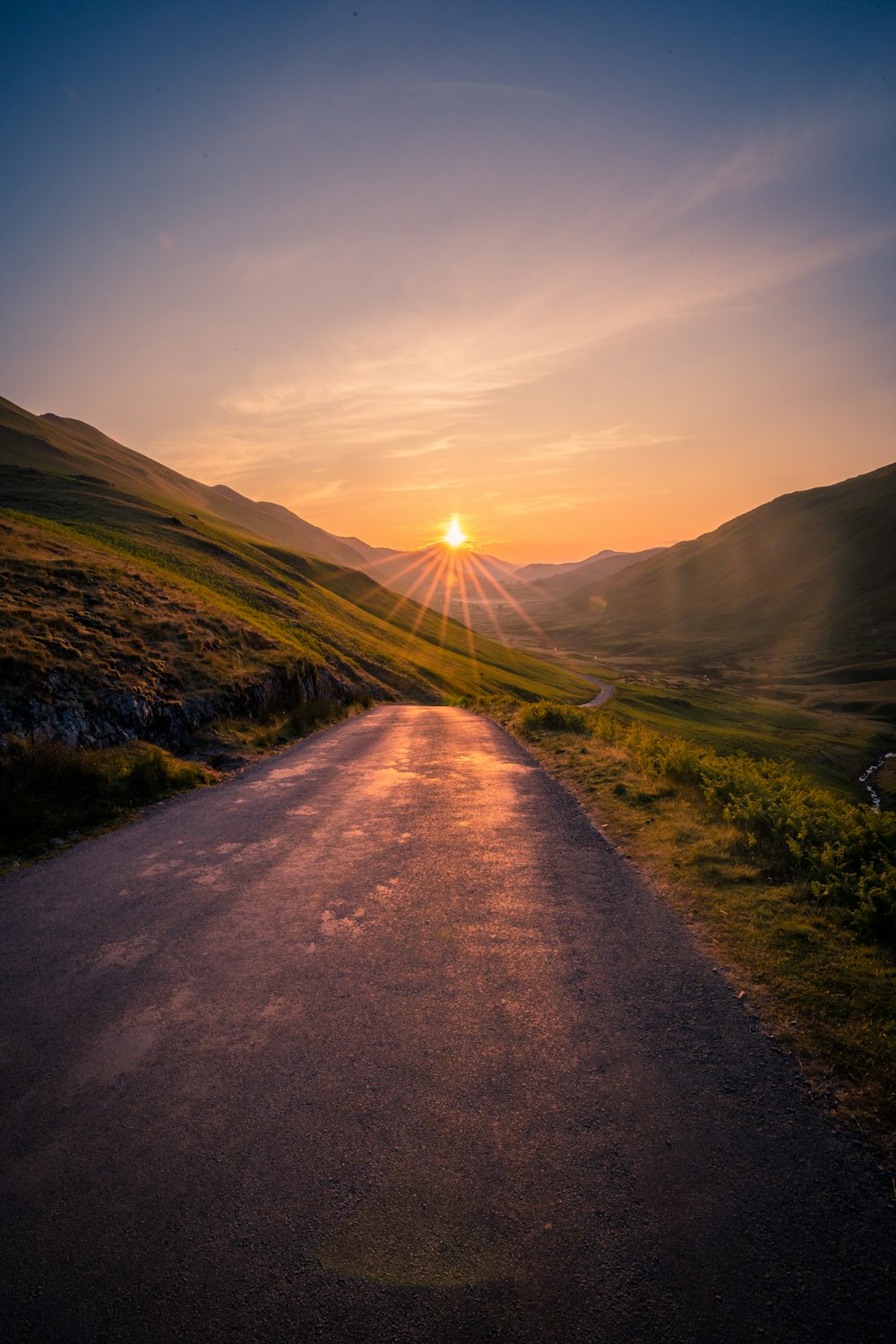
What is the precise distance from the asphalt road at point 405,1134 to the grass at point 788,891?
505 millimetres

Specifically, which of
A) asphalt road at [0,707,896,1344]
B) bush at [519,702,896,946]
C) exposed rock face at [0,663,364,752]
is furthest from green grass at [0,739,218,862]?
bush at [519,702,896,946]

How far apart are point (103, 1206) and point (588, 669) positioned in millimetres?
148745

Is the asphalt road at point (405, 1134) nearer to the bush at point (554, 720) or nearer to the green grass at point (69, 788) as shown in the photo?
the green grass at point (69, 788)

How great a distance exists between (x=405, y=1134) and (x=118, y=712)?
1633cm

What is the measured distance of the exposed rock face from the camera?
1519 cm

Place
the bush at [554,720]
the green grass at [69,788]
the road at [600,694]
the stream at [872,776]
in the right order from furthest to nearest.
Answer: the road at [600,694] < the stream at [872,776] < the bush at [554,720] < the green grass at [69,788]

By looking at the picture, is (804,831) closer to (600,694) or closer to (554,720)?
(554,720)

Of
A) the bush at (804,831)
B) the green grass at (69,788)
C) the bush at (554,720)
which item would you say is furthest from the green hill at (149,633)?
the bush at (804,831)

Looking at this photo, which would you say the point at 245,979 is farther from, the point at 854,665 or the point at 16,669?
the point at 854,665

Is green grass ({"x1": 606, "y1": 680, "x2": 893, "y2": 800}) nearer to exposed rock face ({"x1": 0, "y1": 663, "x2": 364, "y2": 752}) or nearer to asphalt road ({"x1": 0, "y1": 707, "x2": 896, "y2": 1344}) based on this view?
exposed rock face ({"x1": 0, "y1": 663, "x2": 364, "y2": 752})

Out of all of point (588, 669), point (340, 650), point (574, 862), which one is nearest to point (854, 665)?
point (588, 669)

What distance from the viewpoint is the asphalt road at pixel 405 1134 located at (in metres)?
3.56

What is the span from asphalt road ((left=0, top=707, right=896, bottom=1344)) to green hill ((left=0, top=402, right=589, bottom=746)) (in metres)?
9.68

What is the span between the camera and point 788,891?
9117 millimetres
